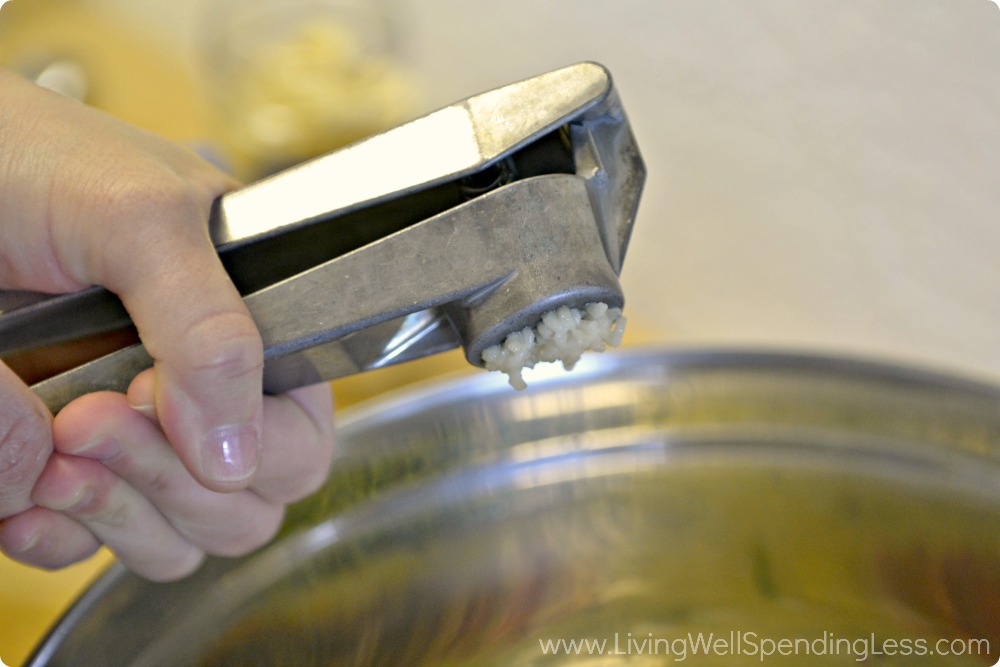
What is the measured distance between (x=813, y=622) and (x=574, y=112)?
0.25 m

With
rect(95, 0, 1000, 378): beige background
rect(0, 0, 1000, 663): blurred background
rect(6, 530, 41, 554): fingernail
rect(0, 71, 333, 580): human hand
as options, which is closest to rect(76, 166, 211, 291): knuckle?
rect(0, 71, 333, 580): human hand

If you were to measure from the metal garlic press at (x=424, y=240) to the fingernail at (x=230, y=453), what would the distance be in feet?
0.08

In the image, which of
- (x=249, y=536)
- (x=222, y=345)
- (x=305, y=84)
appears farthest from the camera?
(x=305, y=84)

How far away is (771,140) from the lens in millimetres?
747

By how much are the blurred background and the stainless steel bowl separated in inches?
4.0

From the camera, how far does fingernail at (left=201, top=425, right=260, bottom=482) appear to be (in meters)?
0.33

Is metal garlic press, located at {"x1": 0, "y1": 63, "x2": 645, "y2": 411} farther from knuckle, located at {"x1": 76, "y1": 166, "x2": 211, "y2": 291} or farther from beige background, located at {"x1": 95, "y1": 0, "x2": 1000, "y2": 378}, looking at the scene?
beige background, located at {"x1": 95, "y1": 0, "x2": 1000, "y2": 378}

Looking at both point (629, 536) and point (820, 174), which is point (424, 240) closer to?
point (629, 536)

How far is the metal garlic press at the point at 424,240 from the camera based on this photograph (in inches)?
11.7

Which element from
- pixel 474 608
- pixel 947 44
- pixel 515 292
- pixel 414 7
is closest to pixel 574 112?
pixel 515 292

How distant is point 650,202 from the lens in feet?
2.53

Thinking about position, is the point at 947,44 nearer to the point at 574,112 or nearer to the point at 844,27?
the point at 844,27

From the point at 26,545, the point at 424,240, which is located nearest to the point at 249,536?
the point at 26,545

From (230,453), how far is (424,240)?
0.11 metres
